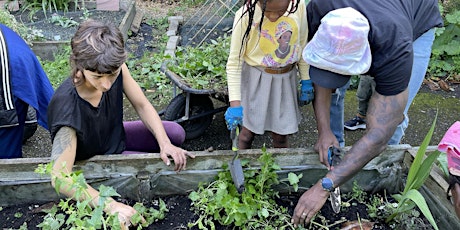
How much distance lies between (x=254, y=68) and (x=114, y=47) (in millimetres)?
846

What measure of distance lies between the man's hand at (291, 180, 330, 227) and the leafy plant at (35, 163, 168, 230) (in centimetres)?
64

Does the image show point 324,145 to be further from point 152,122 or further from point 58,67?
point 58,67

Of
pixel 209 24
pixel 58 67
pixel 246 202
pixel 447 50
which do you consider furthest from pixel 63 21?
pixel 447 50

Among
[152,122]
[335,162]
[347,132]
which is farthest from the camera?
[347,132]

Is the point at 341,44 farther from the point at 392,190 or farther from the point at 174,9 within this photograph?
the point at 174,9

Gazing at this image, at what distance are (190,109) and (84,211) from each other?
1.61 metres

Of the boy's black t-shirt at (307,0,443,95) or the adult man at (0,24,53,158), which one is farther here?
the adult man at (0,24,53,158)

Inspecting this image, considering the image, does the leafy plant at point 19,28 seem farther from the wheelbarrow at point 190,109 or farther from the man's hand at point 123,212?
the man's hand at point 123,212

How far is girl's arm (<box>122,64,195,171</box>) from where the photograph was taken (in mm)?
2209

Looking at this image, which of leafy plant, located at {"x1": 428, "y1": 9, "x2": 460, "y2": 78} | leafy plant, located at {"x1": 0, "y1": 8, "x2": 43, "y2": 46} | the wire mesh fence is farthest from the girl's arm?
leafy plant, located at {"x1": 428, "y1": 9, "x2": 460, "y2": 78}

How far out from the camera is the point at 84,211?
6.16ft

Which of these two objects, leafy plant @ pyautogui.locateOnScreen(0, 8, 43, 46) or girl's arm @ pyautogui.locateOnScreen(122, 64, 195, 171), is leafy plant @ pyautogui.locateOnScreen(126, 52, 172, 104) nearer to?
leafy plant @ pyautogui.locateOnScreen(0, 8, 43, 46)

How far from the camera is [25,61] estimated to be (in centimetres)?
228

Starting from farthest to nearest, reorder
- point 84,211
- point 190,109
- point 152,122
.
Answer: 1. point 190,109
2. point 152,122
3. point 84,211
